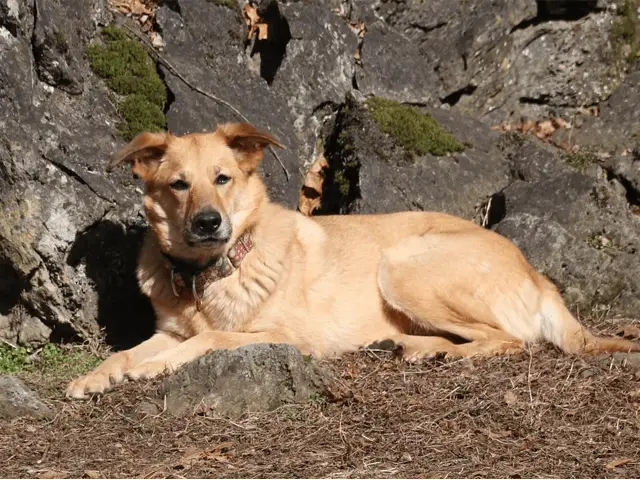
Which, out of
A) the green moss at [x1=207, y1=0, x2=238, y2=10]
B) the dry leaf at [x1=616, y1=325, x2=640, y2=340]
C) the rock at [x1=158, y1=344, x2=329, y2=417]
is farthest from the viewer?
the green moss at [x1=207, y1=0, x2=238, y2=10]

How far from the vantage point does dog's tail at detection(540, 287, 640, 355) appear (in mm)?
6406

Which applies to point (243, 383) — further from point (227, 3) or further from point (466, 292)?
point (227, 3)

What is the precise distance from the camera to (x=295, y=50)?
9.19m

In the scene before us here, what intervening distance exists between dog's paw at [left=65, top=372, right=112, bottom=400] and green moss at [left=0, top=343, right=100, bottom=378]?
1.86 ft

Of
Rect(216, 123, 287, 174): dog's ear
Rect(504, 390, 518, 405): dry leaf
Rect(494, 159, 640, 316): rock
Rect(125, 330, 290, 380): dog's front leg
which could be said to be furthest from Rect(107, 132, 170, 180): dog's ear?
Rect(494, 159, 640, 316): rock

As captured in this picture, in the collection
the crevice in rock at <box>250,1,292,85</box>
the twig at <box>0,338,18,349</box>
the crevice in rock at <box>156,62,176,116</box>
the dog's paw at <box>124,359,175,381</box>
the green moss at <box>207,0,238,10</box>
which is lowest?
the twig at <box>0,338,18,349</box>

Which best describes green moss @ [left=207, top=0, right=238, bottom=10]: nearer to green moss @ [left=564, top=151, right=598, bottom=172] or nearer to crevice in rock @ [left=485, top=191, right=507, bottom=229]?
crevice in rock @ [left=485, top=191, right=507, bottom=229]

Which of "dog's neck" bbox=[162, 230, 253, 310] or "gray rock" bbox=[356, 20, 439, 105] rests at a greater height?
"gray rock" bbox=[356, 20, 439, 105]

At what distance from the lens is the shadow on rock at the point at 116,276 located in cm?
718

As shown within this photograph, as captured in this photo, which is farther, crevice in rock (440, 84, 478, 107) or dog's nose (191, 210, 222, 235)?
crevice in rock (440, 84, 478, 107)

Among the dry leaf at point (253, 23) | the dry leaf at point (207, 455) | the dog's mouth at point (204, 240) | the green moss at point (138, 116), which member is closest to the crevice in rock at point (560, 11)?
the dry leaf at point (253, 23)

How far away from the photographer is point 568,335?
6719 millimetres

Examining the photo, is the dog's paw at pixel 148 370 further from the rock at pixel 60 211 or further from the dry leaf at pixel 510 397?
the dry leaf at pixel 510 397

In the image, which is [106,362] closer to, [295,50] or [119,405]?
[119,405]
